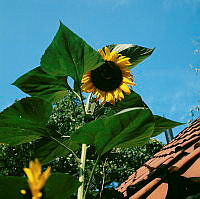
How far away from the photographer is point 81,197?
2.20 ft

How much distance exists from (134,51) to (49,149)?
56cm

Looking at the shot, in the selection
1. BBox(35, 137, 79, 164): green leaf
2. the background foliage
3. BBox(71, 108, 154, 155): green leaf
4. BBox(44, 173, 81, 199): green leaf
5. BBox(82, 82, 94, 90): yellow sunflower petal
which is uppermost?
the background foliage

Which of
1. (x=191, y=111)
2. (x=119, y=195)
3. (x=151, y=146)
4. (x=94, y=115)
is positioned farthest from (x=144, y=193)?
(x=151, y=146)

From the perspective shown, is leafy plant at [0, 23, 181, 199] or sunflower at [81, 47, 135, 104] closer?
leafy plant at [0, 23, 181, 199]

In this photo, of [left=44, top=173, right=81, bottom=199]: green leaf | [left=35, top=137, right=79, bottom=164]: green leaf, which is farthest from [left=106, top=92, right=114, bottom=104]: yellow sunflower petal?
[left=44, top=173, right=81, bottom=199]: green leaf

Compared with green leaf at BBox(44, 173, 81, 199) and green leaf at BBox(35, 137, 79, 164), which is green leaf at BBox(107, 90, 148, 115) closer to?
green leaf at BBox(35, 137, 79, 164)

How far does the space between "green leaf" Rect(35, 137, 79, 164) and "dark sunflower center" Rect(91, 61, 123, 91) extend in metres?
0.36

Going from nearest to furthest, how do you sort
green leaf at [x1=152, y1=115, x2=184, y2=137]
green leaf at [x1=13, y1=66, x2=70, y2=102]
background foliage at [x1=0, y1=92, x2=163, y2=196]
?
green leaf at [x1=152, y1=115, x2=184, y2=137] < green leaf at [x1=13, y1=66, x2=70, y2=102] < background foliage at [x1=0, y1=92, x2=163, y2=196]

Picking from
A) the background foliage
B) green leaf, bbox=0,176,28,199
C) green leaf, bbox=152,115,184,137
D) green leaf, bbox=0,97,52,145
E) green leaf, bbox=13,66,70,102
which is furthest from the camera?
the background foliage

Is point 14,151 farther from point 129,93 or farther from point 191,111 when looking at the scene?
point 129,93

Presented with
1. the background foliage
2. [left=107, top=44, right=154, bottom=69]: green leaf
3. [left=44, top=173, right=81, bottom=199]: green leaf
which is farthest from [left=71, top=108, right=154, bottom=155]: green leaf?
the background foliage

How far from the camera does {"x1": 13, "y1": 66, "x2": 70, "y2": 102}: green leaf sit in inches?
38.8

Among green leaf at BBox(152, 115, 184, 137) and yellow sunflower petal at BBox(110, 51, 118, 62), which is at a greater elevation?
yellow sunflower petal at BBox(110, 51, 118, 62)

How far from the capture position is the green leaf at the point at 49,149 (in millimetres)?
881
